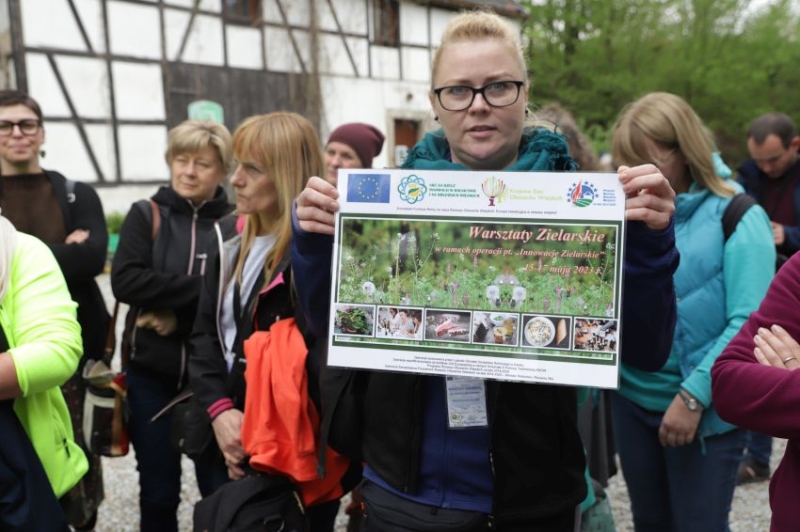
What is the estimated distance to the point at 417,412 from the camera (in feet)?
5.36

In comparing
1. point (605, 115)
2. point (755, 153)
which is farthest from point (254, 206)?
point (605, 115)

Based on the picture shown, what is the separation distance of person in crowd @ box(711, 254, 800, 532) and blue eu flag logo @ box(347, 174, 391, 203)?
90 cm

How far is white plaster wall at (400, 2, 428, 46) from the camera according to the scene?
1634 centimetres

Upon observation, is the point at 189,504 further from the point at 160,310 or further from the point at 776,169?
the point at 776,169

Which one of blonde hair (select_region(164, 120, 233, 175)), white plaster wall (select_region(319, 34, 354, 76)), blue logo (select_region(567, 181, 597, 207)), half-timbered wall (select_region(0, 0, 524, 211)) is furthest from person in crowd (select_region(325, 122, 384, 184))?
white plaster wall (select_region(319, 34, 354, 76))

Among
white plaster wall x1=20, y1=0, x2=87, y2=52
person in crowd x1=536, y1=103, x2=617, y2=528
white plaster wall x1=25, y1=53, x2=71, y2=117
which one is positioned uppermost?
white plaster wall x1=20, y1=0, x2=87, y2=52

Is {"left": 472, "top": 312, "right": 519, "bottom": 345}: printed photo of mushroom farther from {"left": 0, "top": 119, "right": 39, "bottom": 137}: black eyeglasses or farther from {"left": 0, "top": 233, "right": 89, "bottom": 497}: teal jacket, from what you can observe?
{"left": 0, "top": 119, "right": 39, "bottom": 137}: black eyeglasses

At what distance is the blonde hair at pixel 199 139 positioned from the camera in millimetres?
3346

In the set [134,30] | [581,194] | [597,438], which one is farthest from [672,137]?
[134,30]

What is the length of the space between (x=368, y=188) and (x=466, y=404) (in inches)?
21.5

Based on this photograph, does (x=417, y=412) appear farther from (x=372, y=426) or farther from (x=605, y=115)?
(x=605, y=115)

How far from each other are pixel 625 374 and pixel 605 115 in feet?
69.4

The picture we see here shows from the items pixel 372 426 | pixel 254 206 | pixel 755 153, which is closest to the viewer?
pixel 372 426

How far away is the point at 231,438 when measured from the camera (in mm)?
2270
